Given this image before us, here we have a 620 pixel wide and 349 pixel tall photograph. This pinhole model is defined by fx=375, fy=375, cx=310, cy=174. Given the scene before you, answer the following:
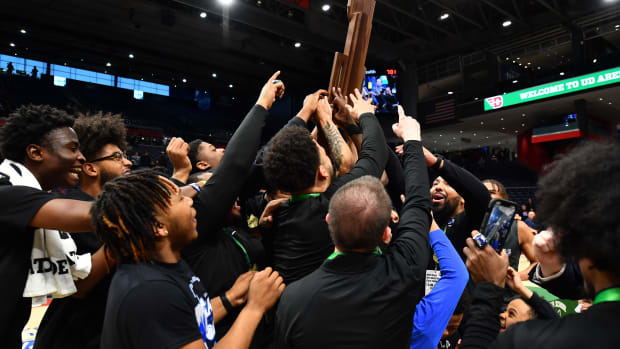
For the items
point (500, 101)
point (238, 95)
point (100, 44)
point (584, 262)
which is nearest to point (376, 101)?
point (500, 101)

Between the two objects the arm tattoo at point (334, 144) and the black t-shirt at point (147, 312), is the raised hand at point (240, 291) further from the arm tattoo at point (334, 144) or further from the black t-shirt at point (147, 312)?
the arm tattoo at point (334, 144)

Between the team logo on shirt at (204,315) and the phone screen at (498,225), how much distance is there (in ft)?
2.86

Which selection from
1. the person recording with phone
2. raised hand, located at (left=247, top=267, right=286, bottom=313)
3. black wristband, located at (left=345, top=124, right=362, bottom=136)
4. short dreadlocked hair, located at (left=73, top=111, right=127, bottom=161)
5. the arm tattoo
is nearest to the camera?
the person recording with phone

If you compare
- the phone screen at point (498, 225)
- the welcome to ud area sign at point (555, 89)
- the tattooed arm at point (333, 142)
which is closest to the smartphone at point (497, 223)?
the phone screen at point (498, 225)

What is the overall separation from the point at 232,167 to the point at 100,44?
15498 millimetres

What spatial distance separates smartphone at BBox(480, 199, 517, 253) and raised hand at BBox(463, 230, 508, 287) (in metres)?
0.02

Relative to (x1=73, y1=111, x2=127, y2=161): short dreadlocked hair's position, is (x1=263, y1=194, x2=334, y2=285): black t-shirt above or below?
below

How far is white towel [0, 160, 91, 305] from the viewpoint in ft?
4.44

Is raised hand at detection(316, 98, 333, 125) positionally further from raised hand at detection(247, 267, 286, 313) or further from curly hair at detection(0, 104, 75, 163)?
curly hair at detection(0, 104, 75, 163)

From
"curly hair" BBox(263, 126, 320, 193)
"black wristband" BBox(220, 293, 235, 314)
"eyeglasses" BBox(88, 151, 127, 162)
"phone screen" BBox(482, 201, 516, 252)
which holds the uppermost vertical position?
"eyeglasses" BBox(88, 151, 127, 162)

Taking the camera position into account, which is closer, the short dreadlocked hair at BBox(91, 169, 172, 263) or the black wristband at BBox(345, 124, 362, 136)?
the short dreadlocked hair at BBox(91, 169, 172, 263)

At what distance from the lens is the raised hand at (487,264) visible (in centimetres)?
102

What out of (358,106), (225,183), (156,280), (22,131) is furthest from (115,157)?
(358,106)

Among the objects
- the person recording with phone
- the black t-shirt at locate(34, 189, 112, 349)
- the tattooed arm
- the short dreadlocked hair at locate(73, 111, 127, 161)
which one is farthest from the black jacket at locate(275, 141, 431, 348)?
the short dreadlocked hair at locate(73, 111, 127, 161)
